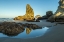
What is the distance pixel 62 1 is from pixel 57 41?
50948mm

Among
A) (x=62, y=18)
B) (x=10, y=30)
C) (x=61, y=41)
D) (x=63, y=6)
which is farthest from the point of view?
(x=63, y=6)

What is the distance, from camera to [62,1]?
5600cm

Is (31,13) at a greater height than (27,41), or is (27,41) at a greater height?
(31,13)

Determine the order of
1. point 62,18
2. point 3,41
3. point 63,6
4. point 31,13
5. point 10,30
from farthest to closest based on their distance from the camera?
point 31,13 < point 63,6 < point 62,18 < point 10,30 < point 3,41

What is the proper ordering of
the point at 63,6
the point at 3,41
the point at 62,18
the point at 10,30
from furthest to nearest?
the point at 63,6, the point at 62,18, the point at 10,30, the point at 3,41

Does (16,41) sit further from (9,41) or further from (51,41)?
(51,41)

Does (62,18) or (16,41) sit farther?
(62,18)

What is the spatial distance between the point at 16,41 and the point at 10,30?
548 centimetres

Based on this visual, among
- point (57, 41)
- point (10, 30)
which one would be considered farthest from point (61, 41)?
point (10, 30)

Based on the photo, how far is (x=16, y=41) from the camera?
28.9 feet

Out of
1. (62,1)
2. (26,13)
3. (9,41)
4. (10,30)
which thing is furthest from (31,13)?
(9,41)

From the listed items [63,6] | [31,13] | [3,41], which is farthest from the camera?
[31,13]

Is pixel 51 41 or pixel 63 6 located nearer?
pixel 51 41

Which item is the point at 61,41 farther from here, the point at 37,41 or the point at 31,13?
the point at 31,13
